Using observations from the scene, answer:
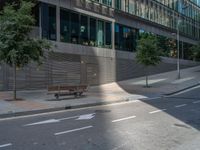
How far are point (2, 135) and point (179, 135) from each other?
5.00 m

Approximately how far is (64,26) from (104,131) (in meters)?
23.2

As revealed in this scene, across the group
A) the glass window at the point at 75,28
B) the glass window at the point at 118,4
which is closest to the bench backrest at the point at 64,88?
the glass window at the point at 75,28

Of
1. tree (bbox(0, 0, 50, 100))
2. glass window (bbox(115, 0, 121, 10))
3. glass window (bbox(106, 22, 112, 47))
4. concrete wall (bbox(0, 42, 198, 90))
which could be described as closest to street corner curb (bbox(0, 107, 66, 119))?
tree (bbox(0, 0, 50, 100))

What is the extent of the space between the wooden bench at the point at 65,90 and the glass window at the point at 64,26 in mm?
10280

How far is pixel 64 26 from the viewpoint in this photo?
111 feet

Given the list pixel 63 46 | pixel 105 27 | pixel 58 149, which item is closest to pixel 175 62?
pixel 105 27

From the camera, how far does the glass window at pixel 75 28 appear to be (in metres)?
34.7

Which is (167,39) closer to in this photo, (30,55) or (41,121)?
(30,55)

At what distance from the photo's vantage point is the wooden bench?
857 inches

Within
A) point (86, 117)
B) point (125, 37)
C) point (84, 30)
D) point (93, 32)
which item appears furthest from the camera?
point (125, 37)

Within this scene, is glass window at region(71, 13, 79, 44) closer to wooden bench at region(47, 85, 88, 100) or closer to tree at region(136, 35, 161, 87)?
tree at region(136, 35, 161, 87)

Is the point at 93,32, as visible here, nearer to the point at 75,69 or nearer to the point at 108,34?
the point at 108,34

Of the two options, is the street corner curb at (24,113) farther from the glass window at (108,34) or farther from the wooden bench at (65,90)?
the glass window at (108,34)

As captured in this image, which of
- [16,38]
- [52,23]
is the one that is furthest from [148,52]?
[16,38]
